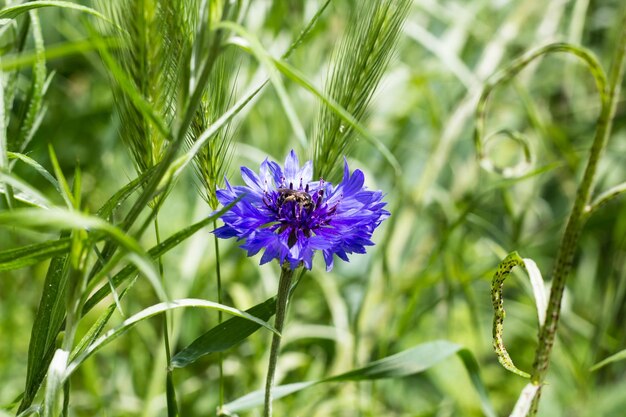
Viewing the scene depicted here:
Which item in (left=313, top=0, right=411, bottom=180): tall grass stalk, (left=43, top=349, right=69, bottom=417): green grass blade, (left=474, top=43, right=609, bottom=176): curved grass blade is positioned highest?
(left=474, top=43, right=609, bottom=176): curved grass blade

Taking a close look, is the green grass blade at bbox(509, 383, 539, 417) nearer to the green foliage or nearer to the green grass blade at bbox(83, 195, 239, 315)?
the green foliage

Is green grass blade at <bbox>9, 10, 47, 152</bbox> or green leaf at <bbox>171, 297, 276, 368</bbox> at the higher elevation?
green grass blade at <bbox>9, 10, 47, 152</bbox>

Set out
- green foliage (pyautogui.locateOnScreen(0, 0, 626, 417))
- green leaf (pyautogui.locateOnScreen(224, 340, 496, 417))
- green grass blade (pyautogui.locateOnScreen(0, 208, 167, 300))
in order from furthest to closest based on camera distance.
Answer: green leaf (pyautogui.locateOnScreen(224, 340, 496, 417)) < green foliage (pyautogui.locateOnScreen(0, 0, 626, 417)) < green grass blade (pyautogui.locateOnScreen(0, 208, 167, 300))

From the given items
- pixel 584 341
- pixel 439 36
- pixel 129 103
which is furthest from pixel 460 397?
pixel 439 36

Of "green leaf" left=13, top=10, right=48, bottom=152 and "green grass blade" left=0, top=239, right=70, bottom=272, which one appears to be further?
"green leaf" left=13, top=10, right=48, bottom=152

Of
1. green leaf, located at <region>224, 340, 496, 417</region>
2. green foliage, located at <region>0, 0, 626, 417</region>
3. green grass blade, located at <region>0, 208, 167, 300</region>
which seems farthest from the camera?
green leaf, located at <region>224, 340, 496, 417</region>

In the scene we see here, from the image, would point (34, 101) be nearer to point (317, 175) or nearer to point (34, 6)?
point (34, 6)

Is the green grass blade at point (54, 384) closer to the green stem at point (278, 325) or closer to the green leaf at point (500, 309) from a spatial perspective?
the green stem at point (278, 325)

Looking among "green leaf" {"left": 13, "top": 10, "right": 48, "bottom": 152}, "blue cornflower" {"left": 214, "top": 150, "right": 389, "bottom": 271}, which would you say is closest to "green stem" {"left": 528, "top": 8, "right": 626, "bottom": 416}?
"blue cornflower" {"left": 214, "top": 150, "right": 389, "bottom": 271}
